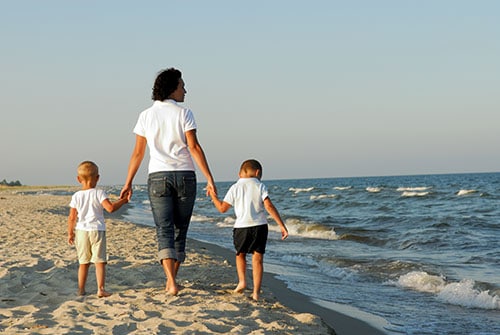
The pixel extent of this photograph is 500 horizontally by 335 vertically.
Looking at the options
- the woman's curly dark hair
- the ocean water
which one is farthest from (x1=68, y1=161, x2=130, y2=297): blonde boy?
the ocean water

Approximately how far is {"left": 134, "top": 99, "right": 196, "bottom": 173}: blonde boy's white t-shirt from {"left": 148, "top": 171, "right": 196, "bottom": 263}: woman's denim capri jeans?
3.2 inches

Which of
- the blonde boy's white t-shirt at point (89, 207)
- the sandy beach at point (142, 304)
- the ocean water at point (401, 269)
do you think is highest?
the blonde boy's white t-shirt at point (89, 207)

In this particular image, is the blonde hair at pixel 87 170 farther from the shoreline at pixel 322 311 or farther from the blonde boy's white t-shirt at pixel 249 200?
the shoreline at pixel 322 311

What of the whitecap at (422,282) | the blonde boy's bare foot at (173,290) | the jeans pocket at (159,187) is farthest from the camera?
the whitecap at (422,282)

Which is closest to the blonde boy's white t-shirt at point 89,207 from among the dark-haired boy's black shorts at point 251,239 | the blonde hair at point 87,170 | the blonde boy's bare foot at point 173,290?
the blonde hair at point 87,170

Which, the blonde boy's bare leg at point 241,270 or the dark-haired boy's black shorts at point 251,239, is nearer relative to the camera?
the dark-haired boy's black shorts at point 251,239

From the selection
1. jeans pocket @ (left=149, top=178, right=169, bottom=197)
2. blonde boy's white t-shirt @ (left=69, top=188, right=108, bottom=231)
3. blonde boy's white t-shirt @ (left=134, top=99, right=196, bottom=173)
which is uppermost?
blonde boy's white t-shirt @ (left=134, top=99, right=196, bottom=173)

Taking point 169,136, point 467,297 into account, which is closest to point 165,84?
point 169,136

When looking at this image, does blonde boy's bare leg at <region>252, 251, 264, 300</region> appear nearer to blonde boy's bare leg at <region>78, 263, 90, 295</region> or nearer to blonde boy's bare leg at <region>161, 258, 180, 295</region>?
blonde boy's bare leg at <region>161, 258, 180, 295</region>

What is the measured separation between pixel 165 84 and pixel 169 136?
515 mm

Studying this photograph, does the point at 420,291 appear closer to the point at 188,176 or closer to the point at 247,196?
the point at 247,196

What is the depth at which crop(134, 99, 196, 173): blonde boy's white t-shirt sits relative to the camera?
5391 mm

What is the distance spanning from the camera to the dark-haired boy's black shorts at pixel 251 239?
19.2 feet

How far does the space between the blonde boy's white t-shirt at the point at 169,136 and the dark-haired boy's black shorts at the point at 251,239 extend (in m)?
0.87
